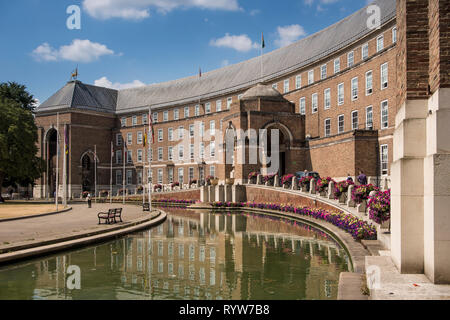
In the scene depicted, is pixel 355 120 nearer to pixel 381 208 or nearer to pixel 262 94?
pixel 262 94

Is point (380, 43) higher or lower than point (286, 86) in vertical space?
higher

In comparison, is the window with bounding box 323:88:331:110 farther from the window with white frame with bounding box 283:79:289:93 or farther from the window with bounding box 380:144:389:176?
the window with bounding box 380:144:389:176

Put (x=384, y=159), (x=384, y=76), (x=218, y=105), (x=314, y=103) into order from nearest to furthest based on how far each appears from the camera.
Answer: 1. (x=384, y=159)
2. (x=384, y=76)
3. (x=314, y=103)
4. (x=218, y=105)

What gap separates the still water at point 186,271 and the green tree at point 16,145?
109 ft

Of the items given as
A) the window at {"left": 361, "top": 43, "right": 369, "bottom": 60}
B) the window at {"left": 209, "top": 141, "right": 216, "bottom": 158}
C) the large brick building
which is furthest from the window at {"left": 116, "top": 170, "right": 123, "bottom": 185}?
the window at {"left": 361, "top": 43, "right": 369, "bottom": 60}

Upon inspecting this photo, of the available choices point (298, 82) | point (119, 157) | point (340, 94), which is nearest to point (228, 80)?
point (298, 82)

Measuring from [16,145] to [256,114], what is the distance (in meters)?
26.7

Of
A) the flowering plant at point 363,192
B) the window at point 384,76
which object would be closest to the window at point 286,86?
the window at point 384,76

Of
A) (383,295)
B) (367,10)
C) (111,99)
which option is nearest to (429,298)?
(383,295)

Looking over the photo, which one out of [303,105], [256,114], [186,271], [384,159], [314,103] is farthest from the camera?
[303,105]

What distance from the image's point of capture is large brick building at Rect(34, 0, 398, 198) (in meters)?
35.5

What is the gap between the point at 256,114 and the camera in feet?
139

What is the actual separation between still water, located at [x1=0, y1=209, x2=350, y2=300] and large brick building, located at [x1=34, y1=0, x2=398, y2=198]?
17.6 feet
